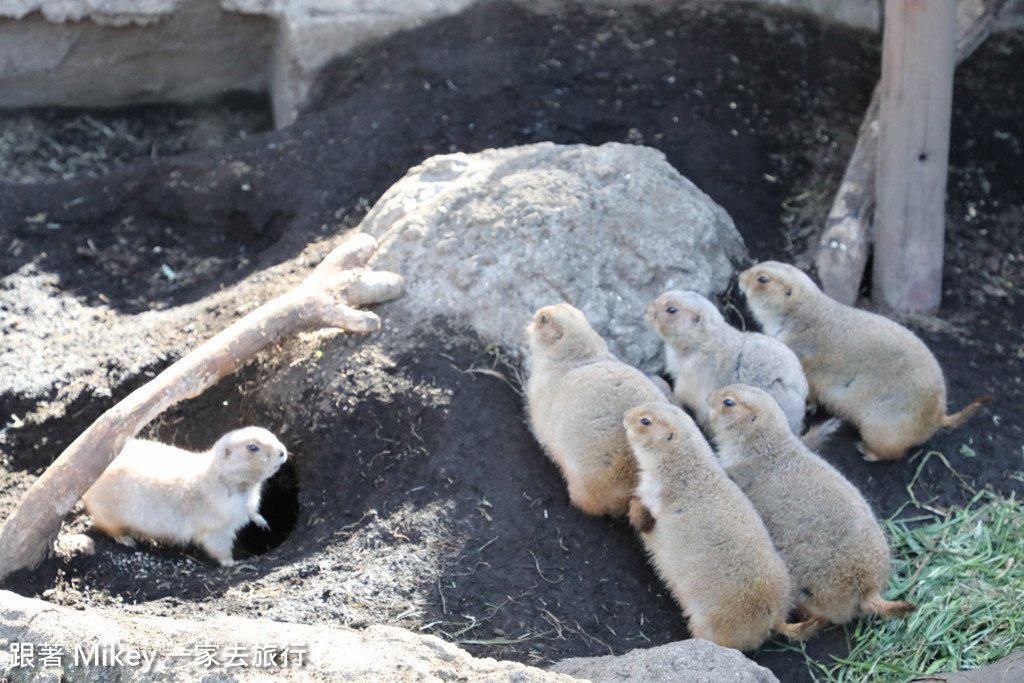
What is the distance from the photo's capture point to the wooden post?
6.32 meters

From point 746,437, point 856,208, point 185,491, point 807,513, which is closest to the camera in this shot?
point 807,513

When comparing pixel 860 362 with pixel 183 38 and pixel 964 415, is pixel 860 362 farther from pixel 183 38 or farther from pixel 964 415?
pixel 183 38

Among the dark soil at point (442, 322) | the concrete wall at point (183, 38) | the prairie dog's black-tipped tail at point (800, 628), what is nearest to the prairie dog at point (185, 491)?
the dark soil at point (442, 322)

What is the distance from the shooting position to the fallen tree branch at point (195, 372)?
4672 millimetres

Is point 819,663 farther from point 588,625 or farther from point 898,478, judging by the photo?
point 898,478

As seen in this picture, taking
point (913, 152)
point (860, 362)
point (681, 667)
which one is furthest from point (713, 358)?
point (913, 152)

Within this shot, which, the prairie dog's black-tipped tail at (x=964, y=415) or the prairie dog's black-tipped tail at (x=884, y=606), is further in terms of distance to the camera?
the prairie dog's black-tipped tail at (x=964, y=415)

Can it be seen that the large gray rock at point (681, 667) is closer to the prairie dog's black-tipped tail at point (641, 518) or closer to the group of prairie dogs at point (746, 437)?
the group of prairie dogs at point (746, 437)

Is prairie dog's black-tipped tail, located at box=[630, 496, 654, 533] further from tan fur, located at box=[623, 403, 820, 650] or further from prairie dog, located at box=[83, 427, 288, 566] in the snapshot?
prairie dog, located at box=[83, 427, 288, 566]

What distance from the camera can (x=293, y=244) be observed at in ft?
23.0

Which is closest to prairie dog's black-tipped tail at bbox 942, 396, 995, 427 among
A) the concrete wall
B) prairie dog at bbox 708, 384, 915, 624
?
prairie dog at bbox 708, 384, 915, 624

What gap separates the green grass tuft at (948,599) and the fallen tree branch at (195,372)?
3.42m

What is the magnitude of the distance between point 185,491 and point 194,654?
1907mm

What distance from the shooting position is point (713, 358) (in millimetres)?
5457
